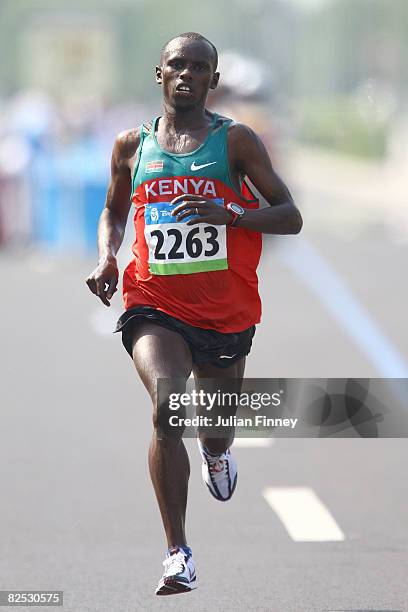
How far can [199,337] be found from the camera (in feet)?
18.8

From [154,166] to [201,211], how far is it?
35cm

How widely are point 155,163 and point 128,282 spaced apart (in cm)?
50

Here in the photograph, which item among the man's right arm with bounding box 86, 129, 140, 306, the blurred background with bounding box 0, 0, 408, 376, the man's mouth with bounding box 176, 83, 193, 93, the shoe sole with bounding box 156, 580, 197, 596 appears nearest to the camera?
the shoe sole with bounding box 156, 580, 197, 596

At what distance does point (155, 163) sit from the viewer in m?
5.58

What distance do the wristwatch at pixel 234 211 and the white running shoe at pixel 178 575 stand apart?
45.4 inches

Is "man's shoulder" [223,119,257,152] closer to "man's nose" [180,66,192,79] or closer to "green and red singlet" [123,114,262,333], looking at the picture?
"green and red singlet" [123,114,262,333]

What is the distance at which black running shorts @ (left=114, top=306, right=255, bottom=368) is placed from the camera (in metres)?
5.68

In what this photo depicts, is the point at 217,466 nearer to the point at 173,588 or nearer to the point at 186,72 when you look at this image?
the point at 173,588

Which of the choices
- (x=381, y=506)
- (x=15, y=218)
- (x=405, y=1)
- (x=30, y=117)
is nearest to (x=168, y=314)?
(x=381, y=506)

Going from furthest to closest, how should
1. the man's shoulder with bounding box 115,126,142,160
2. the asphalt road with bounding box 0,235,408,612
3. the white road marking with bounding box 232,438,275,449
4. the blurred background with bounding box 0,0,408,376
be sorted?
the blurred background with bounding box 0,0,408,376, the white road marking with bounding box 232,438,275,449, the asphalt road with bounding box 0,235,408,612, the man's shoulder with bounding box 115,126,142,160

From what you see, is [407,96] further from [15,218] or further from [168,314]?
[168,314]

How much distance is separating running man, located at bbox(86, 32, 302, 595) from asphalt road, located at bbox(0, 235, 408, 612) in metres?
0.71

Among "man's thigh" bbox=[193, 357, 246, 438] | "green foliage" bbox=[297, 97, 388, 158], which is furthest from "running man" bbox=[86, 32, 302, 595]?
"green foliage" bbox=[297, 97, 388, 158]

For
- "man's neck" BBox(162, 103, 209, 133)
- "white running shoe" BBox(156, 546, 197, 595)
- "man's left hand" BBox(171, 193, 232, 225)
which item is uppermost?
"man's neck" BBox(162, 103, 209, 133)
